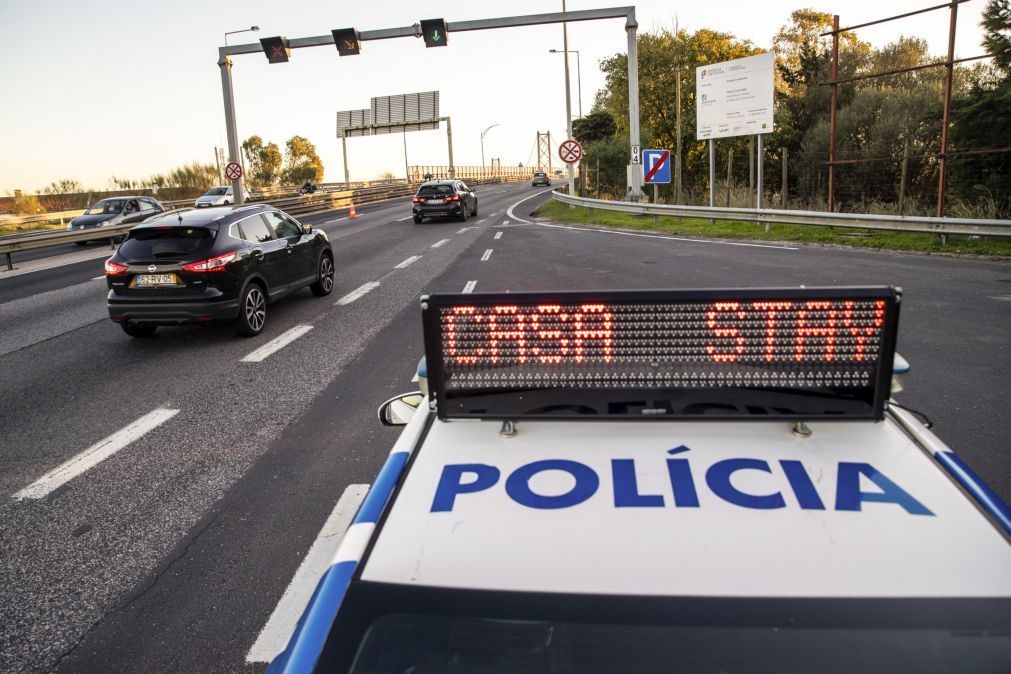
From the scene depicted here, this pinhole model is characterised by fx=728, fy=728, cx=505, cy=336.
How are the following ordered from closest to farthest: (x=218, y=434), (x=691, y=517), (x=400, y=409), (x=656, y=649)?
(x=656, y=649) → (x=691, y=517) → (x=400, y=409) → (x=218, y=434)

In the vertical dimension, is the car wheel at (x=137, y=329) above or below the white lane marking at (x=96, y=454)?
above

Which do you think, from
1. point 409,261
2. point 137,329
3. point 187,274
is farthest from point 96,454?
point 409,261

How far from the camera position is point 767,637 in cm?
145

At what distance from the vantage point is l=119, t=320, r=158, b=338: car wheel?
31.6ft

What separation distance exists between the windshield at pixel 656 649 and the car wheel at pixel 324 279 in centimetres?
1107

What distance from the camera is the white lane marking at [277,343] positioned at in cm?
852

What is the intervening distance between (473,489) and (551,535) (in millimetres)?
277

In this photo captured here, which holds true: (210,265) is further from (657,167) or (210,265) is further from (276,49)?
(276,49)

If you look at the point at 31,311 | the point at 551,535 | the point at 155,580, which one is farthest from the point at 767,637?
the point at 31,311

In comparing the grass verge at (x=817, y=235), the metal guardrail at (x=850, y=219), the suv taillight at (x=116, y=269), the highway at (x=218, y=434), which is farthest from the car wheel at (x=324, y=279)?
the metal guardrail at (x=850, y=219)

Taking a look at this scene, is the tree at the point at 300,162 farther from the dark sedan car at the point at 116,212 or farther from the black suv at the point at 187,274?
the black suv at the point at 187,274

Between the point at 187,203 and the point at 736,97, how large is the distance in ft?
109

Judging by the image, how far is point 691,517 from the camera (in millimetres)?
1747

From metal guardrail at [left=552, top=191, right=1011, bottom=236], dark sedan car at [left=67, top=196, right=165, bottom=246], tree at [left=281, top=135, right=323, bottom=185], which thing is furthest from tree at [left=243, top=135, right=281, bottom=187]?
metal guardrail at [left=552, top=191, right=1011, bottom=236]
